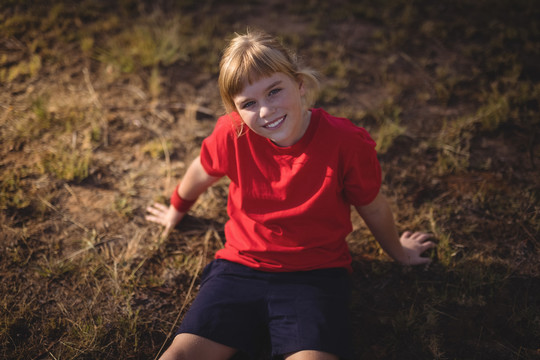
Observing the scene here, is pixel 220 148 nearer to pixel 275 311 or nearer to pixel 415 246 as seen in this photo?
pixel 275 311

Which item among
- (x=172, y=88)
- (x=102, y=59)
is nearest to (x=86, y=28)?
(x=102, y=59)

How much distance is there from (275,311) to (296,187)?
53 cm

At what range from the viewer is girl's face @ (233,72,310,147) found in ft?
4.67

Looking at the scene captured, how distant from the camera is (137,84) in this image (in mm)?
3211

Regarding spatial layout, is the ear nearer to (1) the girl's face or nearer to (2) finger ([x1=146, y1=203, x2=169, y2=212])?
(1) the girl's face

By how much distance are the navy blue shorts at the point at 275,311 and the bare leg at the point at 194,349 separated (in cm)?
3

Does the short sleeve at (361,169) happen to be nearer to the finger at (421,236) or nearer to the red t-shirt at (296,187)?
the red t-shirt at (296,187)

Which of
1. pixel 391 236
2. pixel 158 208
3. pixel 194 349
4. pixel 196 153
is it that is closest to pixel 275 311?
pixel 194 349

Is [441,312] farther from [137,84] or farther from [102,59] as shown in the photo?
[102,59]

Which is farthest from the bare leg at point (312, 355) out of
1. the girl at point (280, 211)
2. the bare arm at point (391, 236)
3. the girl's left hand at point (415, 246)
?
the girl's left hand at point (415, 246)

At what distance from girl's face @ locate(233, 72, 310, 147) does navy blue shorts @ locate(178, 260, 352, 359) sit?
2.08 feet

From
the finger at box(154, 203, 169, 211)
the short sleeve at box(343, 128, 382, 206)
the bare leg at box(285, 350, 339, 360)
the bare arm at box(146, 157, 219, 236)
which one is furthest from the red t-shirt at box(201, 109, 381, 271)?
the finger at box(154, 203, 169, 211)

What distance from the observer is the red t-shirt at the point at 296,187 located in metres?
1.49

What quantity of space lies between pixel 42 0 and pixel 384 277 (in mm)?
4407
